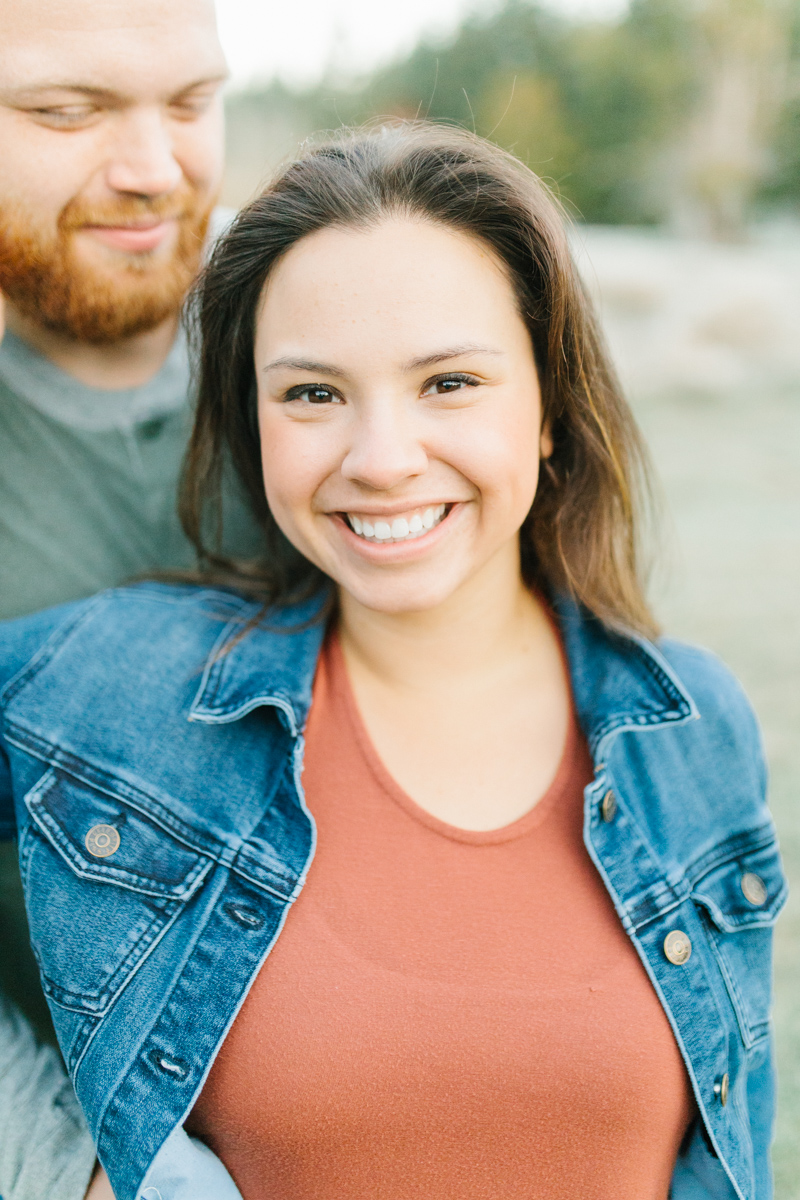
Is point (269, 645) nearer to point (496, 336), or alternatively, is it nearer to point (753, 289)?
point (496, 336)

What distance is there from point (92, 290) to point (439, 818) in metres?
1.21

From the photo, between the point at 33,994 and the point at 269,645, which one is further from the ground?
the point at 269,645

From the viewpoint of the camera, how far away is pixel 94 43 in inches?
70.4

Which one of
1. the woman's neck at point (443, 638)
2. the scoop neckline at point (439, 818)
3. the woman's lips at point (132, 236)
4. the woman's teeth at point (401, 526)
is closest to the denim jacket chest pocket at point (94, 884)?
the scoop neckline at point (439, 818)

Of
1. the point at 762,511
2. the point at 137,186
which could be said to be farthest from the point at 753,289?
the point at 137,186

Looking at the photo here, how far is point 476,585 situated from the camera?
1.65 m

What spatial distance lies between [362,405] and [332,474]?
0.11 meters

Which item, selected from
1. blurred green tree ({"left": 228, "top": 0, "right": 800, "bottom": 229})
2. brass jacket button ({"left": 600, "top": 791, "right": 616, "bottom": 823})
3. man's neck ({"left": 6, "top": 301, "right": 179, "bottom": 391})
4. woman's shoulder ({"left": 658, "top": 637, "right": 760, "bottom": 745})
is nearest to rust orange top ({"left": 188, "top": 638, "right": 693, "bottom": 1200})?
brass jacket button ({"left": 600, "top": 791, "right": 616, "bottom": 823})

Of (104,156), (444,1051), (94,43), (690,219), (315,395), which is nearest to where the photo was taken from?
(444,1051)

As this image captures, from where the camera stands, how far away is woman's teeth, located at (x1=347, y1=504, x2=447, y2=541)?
148cm

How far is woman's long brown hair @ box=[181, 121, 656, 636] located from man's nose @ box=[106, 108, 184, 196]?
32cm

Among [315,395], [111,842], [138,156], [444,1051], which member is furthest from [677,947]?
[138,156]

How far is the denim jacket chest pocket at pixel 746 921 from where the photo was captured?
1.55m

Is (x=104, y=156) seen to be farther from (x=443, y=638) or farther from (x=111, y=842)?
(x=111, y=842)
